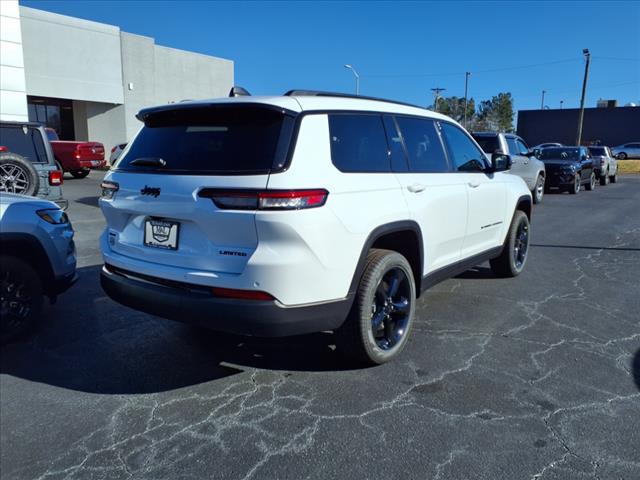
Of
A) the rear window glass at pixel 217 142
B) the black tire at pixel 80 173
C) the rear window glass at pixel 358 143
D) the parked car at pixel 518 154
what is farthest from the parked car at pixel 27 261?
the black tire at pixel 80 173

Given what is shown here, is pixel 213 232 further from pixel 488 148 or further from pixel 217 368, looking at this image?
pixel 488 148

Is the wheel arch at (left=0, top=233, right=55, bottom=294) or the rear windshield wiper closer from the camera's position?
the rear windshield wiper

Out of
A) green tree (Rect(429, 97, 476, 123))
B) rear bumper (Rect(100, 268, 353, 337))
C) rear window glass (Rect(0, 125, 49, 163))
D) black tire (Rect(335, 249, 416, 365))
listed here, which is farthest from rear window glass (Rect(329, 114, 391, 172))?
green tree (Rect(429, 97, 476, 123))

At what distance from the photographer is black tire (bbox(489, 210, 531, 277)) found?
230 inches

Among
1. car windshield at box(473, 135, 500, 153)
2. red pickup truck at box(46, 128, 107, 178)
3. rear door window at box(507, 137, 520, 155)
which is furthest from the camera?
red pickup truck at box(46, 128, 107, 178)

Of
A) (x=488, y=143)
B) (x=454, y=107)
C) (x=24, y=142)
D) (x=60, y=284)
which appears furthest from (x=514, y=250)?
(x=454, y=107)

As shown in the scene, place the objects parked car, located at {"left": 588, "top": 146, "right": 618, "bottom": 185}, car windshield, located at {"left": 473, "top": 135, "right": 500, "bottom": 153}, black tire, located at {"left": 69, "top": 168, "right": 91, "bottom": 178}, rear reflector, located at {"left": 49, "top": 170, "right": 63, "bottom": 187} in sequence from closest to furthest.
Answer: rear reflector, located at {"left": 49, "top": 170, "right": 63, "bottom": 187} < car windshield, located at {"left": 473, "top": 135, "right": 500, "bottom": 153} < black tire, located at {"left": 69, "top": 168, "right": 91, "bottom": 178} < parked car, located at {"left": 588, "top": 146, "right": 618, "bottom": 185}

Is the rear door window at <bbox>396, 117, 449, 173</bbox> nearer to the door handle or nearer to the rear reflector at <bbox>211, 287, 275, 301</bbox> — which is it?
the door handle

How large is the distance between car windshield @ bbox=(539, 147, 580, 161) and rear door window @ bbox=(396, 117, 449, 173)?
16.0 metres

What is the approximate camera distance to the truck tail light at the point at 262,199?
110 inches

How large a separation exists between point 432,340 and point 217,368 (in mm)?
1723

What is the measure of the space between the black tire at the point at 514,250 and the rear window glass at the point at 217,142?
3712 mm

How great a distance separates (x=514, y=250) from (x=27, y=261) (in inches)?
198

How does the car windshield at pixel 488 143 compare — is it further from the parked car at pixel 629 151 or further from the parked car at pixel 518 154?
the parked car at pixel 629 151
